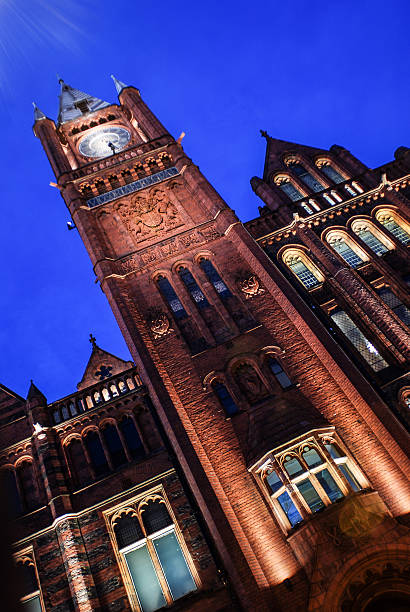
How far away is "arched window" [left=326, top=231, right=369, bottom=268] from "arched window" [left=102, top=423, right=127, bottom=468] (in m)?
11.5

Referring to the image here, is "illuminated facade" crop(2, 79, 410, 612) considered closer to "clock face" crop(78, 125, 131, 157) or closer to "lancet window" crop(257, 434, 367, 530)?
"lancet window" crop(257, 434, 367, 530)

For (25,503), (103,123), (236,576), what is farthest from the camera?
(103,123)

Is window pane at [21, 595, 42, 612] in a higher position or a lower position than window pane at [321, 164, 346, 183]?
lower

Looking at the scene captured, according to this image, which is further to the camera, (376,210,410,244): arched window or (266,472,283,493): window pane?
(376,210,410,244): arched window

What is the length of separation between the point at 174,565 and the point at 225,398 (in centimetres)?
541

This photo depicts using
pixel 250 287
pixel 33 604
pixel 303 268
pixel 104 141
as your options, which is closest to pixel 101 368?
pixel 250 287

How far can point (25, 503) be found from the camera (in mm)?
17125

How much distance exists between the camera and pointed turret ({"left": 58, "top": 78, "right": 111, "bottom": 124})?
3534 cm

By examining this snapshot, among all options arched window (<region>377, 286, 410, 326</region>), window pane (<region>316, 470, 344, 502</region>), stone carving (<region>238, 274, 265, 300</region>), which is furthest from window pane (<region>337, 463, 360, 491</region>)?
stone carving (<region>238, 274, 265, 300</region>)

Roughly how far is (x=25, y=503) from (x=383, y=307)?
47.8ft

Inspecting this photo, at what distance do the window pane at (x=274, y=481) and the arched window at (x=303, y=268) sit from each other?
26.2ft

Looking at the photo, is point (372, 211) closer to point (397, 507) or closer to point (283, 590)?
point (397, 507)

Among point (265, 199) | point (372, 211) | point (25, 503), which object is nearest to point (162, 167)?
point (265, 199)

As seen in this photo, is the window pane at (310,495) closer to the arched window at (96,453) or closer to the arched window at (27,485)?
the arched window at (96,453)
